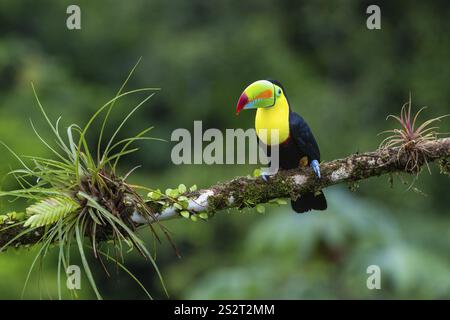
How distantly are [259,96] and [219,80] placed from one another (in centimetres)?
968

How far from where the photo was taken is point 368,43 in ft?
51.2

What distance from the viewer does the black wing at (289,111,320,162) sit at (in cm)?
495

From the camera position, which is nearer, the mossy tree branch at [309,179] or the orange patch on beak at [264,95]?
the mossy tree branch at [309,179]

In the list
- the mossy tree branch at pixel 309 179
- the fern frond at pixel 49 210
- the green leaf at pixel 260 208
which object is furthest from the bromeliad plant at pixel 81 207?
the green leaf at pixel 260 208

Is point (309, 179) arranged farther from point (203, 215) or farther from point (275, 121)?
point (275, 121)

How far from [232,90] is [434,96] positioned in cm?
328

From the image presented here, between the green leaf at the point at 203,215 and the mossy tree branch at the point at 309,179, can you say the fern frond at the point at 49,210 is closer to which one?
the mossy tree branch at the point at 309,179

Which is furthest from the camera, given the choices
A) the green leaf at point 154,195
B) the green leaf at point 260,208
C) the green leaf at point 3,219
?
the green leaf at point 260,208

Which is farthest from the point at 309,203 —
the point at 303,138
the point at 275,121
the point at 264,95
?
the point at 264,95

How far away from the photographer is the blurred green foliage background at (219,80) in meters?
12.4

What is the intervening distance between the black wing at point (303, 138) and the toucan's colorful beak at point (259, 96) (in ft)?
0.70

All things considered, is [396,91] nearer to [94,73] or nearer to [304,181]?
[94,73]
